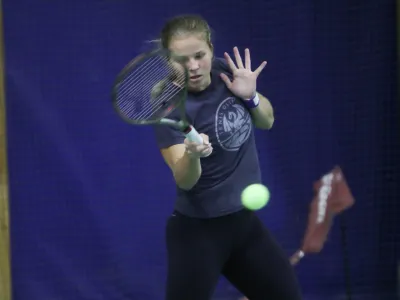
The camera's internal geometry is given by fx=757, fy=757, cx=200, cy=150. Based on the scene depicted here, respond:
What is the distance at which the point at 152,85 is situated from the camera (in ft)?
8.29

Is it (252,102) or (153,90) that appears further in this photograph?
(252,102)

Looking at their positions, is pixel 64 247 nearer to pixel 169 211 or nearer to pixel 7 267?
pixel 7 267

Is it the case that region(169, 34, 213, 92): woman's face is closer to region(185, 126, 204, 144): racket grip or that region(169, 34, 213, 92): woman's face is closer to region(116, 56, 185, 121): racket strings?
region(116, 56, 185, 121): racket strings

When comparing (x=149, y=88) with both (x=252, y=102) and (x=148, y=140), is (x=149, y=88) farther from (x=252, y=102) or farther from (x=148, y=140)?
(x=148, y=140)

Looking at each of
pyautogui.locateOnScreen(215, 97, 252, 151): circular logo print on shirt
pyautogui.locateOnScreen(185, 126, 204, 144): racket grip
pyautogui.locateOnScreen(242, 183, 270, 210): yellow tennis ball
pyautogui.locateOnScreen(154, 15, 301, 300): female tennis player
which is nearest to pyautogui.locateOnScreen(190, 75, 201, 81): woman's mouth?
pyautogui.locateOnScreen(154, 15, 301, 300): female tennis player

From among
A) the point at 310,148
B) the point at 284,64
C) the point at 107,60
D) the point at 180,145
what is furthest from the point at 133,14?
the point at 180,145

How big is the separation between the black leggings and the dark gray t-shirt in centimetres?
5

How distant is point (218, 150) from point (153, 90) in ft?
0.96

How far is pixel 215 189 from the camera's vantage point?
253cm

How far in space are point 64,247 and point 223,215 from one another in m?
1.53

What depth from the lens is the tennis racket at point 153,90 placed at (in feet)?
7.55

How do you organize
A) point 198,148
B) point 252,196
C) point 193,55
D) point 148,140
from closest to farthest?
point 198,148 → point 193,55 → point 252,196 → point 148,140

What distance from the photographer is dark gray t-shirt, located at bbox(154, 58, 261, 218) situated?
248 cm

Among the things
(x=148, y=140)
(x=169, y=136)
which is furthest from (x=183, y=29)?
(x=148, y=140)
